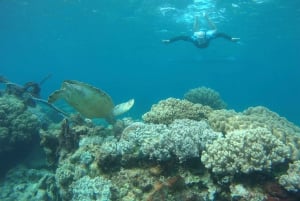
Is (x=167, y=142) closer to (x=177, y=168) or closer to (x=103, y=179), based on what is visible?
(x=177, y=168)

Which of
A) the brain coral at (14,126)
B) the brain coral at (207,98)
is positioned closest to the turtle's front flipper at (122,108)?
the brain coral at (14,126)

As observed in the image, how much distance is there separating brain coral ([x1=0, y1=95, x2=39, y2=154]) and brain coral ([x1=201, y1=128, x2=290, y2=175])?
764 centimetres

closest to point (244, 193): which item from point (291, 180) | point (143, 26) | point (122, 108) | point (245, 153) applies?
point (245, 153)

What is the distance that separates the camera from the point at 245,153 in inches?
213

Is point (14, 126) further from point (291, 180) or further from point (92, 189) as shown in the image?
point (291, 180)

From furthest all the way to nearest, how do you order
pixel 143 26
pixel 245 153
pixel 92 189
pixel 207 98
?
pixel 143 26 < pixel 207 98 < pixel 92 189 < pixel 245 153

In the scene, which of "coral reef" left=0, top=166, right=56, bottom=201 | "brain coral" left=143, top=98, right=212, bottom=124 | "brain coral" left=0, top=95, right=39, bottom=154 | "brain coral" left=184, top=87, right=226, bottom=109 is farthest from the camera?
"brain coral" left=184, top=87, right=226, bottom=109

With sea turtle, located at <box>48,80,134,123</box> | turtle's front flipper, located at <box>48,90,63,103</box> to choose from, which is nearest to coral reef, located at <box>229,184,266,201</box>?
sea turtle, located at <box>48,80,134,123</box>

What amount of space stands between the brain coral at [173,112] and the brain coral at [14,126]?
5.06 metres

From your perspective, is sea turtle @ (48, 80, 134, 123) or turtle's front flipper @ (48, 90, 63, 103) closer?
sea turtle @ (48, 80, 134, 123)

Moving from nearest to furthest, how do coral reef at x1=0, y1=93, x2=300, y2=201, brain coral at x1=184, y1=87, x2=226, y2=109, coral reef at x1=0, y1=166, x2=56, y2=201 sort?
Answer: 1. coral reef at x1=0, y1=93, x2=300, y2=201
2. coral reef at x1=0, y1=166, x2=56, y2=201
3. brain coral at x1=184, y1=87, x2=226, y2=109

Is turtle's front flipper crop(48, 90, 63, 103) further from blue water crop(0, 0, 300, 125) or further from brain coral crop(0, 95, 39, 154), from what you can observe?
blue water crop(0, 0, 300, 125)

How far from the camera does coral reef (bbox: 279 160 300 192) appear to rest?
5.02 meters

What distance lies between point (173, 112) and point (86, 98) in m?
2.33
